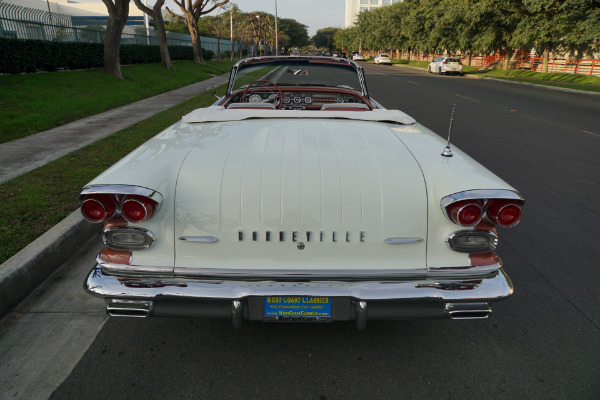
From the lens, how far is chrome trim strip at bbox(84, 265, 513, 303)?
6.77ft

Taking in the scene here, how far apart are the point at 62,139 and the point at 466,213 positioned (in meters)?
7.72

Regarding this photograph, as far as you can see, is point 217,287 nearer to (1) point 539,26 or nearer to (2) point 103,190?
(2) point 103,190

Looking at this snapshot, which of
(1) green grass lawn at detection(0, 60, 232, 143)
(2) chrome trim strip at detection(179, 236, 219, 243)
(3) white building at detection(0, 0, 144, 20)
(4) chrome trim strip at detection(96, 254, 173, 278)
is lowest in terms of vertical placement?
(1) green grass lawn at detection(0, 60, 232, 143)

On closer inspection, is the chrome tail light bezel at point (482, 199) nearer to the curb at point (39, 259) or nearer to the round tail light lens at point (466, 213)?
the round tail light lens at point (466, 213)

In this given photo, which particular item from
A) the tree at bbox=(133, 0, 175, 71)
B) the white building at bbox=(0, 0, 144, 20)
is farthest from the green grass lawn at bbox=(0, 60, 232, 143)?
the white building at bbox=(0, 0, 144, 20)

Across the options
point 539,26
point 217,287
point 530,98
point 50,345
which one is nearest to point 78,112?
point 50,345

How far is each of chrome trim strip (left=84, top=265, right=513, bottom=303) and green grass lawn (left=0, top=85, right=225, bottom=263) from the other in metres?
1.73

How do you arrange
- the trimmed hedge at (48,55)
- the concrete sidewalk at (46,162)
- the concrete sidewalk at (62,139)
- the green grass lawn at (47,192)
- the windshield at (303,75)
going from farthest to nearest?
1. the trimmed hedge at (48,55)
2. the concrete sidewalk at (62,139)
3. the windshield at (303,75)
4. the green grass lawn at (47,192)
5. the concrete sidewalk at (46,162)

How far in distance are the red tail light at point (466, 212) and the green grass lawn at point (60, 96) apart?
8.06 m

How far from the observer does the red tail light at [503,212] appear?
6.86 feet

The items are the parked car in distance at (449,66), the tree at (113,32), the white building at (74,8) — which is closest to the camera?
the tree at (113,32)

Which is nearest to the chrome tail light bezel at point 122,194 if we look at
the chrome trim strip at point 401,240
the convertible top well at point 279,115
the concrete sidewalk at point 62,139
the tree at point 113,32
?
the chrome trim strip at point 401,240

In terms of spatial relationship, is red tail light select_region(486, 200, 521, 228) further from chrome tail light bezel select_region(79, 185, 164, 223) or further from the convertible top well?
chrome tail light bezel select_region(79, 185, 164, 223)

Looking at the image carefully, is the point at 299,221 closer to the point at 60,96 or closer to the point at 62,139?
the point at 62,139
